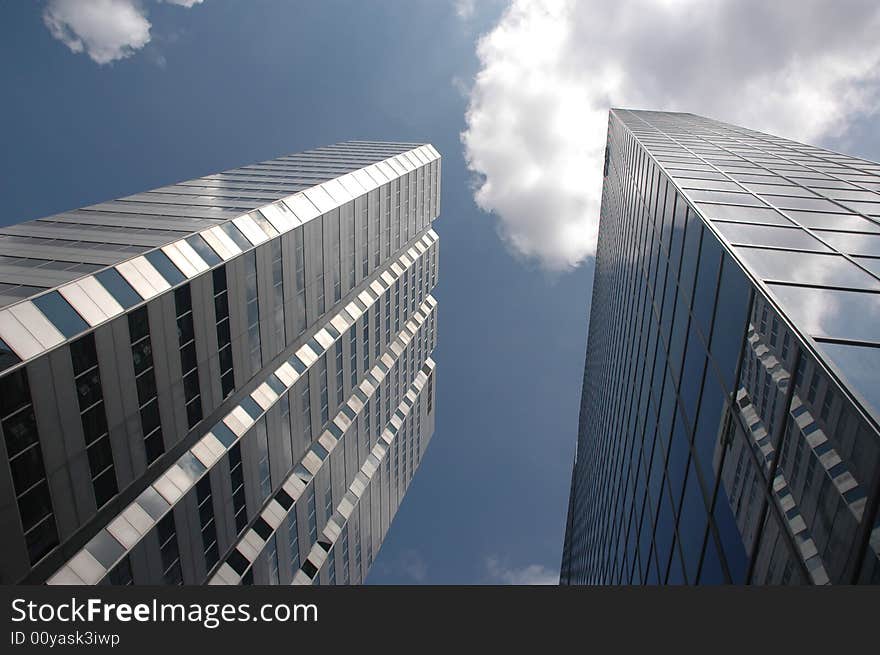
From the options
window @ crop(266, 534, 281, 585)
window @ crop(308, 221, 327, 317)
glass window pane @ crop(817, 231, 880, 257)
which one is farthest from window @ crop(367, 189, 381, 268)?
glass window pane @ crop(817, 231, 880, 257)

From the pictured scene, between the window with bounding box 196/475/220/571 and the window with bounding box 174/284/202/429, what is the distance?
3458 millimetres

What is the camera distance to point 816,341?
29.0 feet

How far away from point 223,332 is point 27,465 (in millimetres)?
12485

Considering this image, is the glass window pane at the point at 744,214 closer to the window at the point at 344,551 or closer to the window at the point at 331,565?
the window at the point at 331,565

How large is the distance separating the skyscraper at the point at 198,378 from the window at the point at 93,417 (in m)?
0.06

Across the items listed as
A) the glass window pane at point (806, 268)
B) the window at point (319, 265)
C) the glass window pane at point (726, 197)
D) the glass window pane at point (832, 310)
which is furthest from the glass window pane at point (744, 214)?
the window at point (319, 265)

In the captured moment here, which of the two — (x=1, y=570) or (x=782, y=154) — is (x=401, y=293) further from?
(x=1, y=570)

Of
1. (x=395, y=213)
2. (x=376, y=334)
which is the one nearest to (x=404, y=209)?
(x=395, y=213)

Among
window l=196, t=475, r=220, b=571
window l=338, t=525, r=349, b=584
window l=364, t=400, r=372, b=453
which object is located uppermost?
window l=196, t=475, r=220, b=571

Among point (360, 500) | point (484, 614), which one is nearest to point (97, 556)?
point (484, 614)

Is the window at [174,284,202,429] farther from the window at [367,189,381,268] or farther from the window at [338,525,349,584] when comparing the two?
the window at [338,525,349,584]

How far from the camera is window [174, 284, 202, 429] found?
24.9 meters

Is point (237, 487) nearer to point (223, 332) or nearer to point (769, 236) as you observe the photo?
point (223, 332)

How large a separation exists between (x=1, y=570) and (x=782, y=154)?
134 ft
